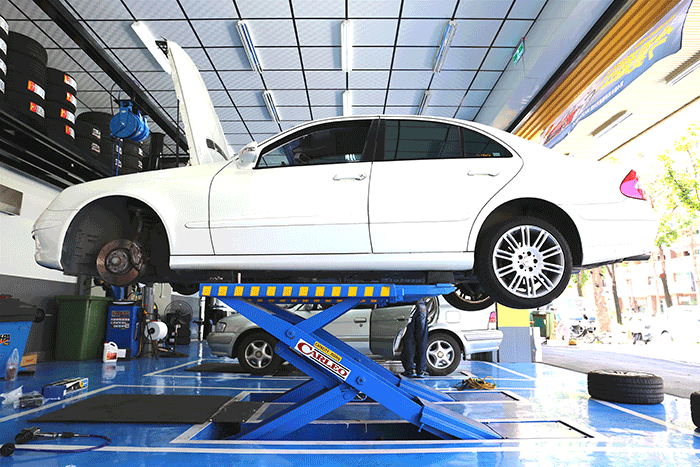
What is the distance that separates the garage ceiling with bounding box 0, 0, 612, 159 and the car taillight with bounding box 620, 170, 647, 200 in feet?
13.1

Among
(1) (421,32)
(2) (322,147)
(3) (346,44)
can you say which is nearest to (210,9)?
(3) (346,44)

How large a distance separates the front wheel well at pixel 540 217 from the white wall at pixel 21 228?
24.4ft

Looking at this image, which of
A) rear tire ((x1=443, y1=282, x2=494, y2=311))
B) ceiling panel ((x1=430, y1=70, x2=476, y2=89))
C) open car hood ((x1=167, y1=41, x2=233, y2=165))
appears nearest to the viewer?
open car hood ((x1=167, y1=41, x2=233, y2=165))

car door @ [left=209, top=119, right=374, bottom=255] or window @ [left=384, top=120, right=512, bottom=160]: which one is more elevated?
window @ [left=384, top=120, right=512, bottom=160]

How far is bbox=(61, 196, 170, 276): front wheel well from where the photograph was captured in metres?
3.12

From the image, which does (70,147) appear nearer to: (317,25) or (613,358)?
(317,25)

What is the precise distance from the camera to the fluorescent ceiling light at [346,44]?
21.9 feet

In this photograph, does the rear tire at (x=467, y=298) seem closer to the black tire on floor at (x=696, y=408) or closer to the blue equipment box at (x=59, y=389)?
the black tire on floor at (x=696, y=408)

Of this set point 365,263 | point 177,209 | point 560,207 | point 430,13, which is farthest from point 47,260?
point 430,13

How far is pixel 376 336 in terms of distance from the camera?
605cm

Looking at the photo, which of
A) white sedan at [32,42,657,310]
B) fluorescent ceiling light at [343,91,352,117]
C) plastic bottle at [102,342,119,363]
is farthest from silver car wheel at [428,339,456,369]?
plastic bottle at [102,342,119,363]

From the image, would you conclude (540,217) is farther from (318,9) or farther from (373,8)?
(318,9)

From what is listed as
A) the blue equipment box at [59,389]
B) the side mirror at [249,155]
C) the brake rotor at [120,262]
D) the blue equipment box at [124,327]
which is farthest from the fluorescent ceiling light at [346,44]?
the blue equipment box at [124,327]

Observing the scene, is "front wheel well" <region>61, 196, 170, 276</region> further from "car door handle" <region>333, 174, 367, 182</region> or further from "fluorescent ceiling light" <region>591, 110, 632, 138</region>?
"fluorescent ceiling light" <region>591, 110, 632, 138</region>
